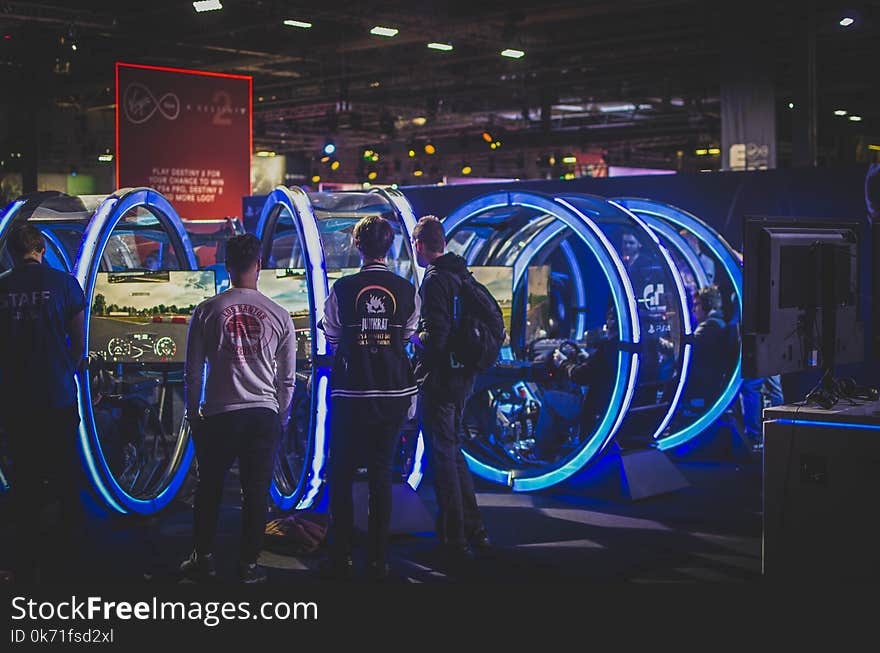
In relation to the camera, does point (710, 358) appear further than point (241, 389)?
Yes

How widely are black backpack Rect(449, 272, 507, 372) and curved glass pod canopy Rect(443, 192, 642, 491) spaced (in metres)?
1.62

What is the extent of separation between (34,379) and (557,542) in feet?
9.90

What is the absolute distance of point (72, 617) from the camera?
140 inches

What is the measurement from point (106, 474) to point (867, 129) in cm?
2013

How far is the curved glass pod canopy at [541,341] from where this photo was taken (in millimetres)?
7375

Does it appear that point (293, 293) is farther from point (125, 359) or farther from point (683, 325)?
point (683, 325)

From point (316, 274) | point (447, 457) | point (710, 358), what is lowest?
point (447, 457)

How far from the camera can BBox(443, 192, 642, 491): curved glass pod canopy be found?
7.38 meters

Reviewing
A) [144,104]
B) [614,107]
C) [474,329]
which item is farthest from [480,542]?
[614,107]

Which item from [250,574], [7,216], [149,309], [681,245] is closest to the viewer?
[250,574]

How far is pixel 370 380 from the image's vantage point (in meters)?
5.09

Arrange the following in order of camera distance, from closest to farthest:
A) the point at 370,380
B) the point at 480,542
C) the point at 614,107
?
the point at 370,380
the point at 480,542
the point at 614,107

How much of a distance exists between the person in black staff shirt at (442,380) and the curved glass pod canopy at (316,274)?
56 centimetres

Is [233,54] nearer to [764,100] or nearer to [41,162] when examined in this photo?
→ [41,162]
